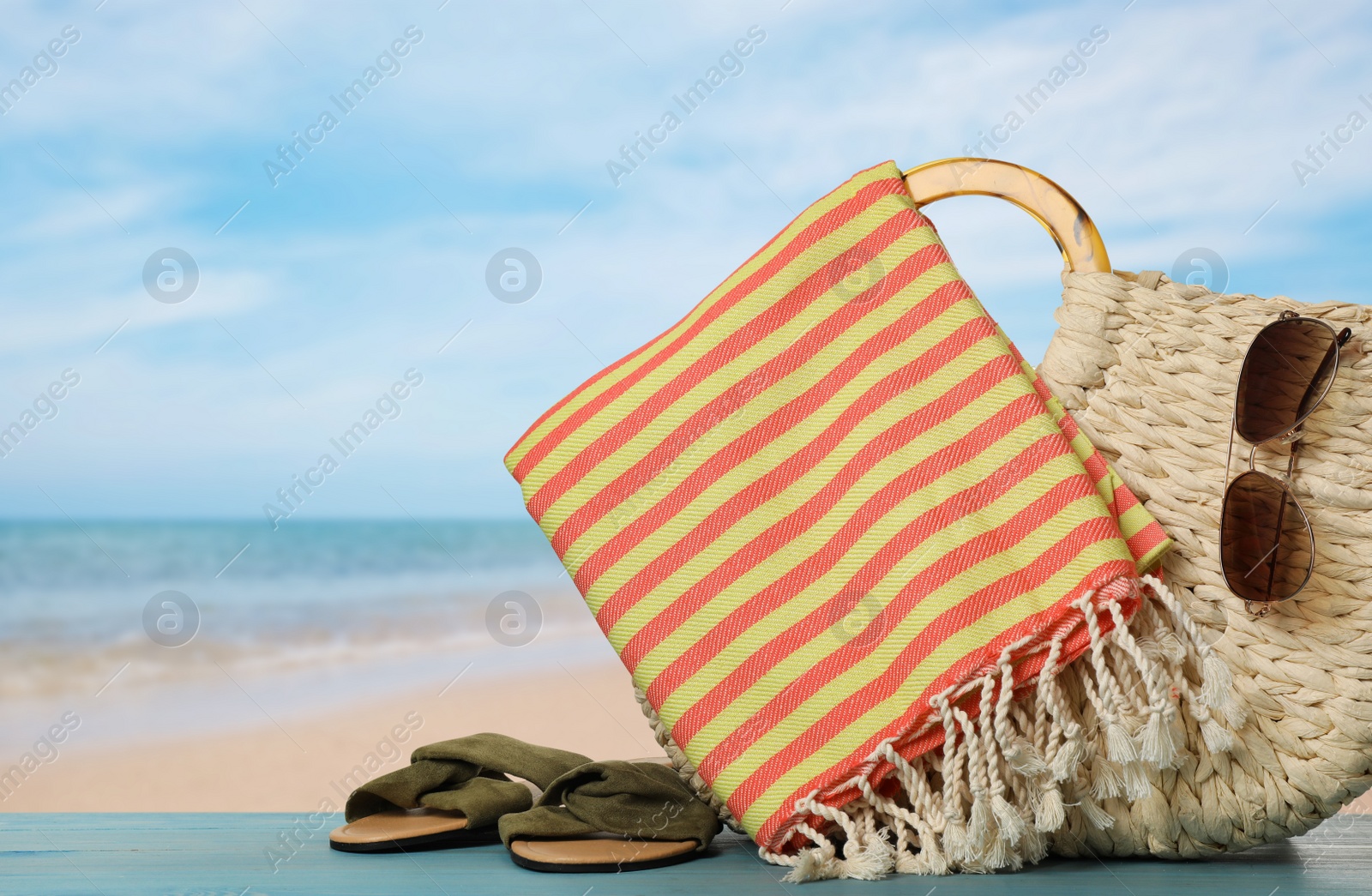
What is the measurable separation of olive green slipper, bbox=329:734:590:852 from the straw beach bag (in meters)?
0.31

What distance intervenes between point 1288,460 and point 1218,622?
0.13 m

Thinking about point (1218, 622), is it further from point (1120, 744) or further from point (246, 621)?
point (246, 621)

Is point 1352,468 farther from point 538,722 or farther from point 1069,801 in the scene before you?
point 538,722

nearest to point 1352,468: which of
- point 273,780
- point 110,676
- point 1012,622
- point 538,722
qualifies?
point 1012,622

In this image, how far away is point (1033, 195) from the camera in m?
0.81

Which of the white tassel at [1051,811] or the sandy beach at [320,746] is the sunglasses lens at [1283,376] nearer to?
the white tassel at [1051,811]

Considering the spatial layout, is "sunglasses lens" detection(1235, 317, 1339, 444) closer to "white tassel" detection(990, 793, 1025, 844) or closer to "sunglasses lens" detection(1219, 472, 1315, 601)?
"sunglasses lens" detection(1219, 472, 1315, 601)

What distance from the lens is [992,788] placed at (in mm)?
697

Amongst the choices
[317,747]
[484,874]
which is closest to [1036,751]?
[484,874]

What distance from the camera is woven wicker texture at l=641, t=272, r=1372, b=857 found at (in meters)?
0.71

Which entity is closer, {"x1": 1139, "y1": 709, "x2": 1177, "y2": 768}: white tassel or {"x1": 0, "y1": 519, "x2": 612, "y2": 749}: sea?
{"x1": 1139, "y1": 709, "x2": 1177, "y2": 768}: white tassel

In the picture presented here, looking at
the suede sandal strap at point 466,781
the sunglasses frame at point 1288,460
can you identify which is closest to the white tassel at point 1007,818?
the sunglasses frame at point 1288,460

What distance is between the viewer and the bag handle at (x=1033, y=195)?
81 centimetres

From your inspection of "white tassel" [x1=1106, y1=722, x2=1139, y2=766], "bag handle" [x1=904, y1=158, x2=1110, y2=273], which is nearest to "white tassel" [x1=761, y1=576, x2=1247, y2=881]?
"white tassel" [x1=1106, y1=722, x2=1139, y2=766]
